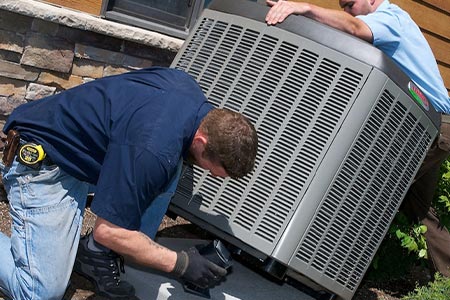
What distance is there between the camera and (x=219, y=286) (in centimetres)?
314

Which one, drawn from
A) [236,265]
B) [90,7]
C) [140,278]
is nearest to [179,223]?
[236,265]

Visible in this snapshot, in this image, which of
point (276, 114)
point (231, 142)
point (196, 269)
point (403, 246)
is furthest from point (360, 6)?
point (196, 269)

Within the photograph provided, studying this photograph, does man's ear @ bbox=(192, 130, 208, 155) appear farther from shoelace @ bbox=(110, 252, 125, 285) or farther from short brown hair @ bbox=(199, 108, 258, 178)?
shoelace @ bbox=(110, 252, 125, 285)

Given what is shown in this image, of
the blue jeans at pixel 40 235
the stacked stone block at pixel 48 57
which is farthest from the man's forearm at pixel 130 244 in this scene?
the stacked stone block at pixel 48 57

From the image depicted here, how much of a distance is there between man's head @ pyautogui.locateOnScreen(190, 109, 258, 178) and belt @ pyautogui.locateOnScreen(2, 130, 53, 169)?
1.92 feet

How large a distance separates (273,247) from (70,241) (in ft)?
2.54

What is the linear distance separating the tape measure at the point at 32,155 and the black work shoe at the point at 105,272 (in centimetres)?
48

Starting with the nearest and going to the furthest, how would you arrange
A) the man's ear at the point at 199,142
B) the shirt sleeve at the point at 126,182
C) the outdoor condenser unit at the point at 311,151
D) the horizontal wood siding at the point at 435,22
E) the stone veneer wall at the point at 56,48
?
the shirt sleeve at the point at 126,182
the man's ear at the point at 199,142
the outdoor condenser unit at the point at 311,151
the stone veneer wall at the point at 56,48
the horizontal wood siding at the point at 435,22

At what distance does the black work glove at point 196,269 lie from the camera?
257 centimetres

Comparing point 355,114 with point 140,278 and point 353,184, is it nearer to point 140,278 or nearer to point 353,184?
point 353,184

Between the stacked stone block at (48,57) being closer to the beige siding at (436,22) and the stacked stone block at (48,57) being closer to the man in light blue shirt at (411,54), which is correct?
the man in light blue shirt at (411,54)

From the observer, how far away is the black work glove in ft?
8.43

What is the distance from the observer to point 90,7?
12.0 ft

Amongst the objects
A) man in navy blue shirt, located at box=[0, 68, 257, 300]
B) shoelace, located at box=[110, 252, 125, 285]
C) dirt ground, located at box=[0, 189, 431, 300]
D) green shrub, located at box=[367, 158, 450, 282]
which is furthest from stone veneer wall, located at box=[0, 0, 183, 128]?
green shrub, located at box=[367, 158, 450, 282]
